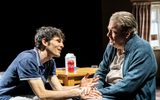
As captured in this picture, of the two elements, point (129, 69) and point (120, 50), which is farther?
point (120, 50)

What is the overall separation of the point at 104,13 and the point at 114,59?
17.2ft

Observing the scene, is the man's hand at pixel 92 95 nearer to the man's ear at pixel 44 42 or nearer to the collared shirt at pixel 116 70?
the collared shirt at pixel 116 70

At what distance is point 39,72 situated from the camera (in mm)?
2068

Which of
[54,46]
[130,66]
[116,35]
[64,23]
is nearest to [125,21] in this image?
[116,35]

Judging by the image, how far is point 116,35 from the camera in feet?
5.98

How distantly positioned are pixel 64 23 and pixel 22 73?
4.82m

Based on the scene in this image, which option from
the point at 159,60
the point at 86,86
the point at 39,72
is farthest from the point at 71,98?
the point at 159,60

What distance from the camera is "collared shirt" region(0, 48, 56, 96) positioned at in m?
1.97

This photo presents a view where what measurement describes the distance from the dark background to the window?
0.62 meters

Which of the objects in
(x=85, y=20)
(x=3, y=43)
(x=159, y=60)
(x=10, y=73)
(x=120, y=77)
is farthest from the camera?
(x=159, y=60)

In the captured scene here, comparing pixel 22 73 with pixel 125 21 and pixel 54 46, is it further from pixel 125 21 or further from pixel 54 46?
pixel 125 21

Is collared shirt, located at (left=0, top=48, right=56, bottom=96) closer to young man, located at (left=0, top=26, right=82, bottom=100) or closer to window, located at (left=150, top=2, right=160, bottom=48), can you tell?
young man, located at (left=0, top=26, right=82, bottom=100)

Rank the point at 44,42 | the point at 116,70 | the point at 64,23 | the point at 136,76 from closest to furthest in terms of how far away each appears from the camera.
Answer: the point at 136,76
the point at 116,70
the point at 44,42
the point at 64,23

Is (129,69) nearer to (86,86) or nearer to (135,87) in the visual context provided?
(135,87)
